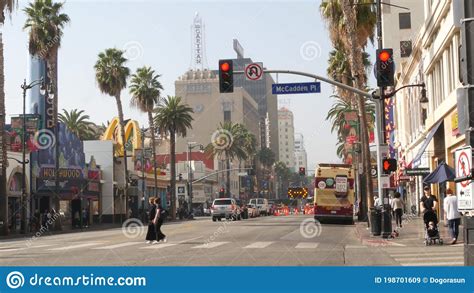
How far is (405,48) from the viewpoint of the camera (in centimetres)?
6781

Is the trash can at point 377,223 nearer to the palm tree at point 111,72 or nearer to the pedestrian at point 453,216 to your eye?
the pedestrian at point 453,216

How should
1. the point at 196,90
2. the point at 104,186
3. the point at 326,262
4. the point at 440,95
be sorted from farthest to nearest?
the point at 196,90, the point at 104,186, the point at 440,95, the point at 326,262

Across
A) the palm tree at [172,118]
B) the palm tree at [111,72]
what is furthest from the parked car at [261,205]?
the palm tree at [111,72]

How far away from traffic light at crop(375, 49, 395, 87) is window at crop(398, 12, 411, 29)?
160 feet

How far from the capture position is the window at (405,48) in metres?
67.7

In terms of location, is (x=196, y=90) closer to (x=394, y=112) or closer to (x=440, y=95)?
(x=394, y=112)

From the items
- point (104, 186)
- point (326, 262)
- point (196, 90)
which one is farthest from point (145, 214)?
point (196, 90)

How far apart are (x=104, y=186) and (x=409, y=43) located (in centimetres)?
3430

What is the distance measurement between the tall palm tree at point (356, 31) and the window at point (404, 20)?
3141 centimetres

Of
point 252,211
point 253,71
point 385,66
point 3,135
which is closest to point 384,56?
point 385,66

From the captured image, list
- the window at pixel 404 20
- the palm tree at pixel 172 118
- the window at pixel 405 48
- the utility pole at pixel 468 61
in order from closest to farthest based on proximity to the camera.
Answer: the utility pole at pixel 468 61
the window at pixel 405 48
the window at pixel 404 20
the palm tree at pixel 172 118

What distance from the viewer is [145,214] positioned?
6506cm

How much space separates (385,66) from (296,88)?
11.4ft

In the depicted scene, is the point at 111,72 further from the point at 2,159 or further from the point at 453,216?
the point at 453,216
